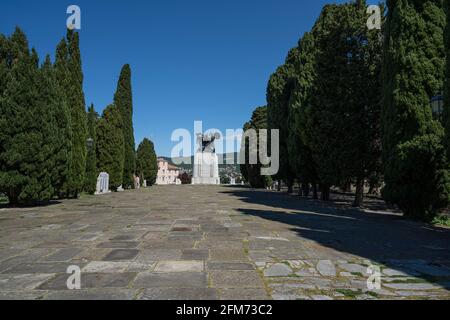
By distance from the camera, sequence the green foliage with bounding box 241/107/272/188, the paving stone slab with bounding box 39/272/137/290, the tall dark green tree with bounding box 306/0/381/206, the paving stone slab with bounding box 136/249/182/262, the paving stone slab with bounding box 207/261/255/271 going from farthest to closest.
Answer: the green foliage with bounding box 241/107/272/188 → the tall dark green tree with bounding box 306/0/381/206 → the paving stone slab with bounding box 136/249/182/262 → the paving stone slab with bounding box 207/261/255/271 → the paving stone slab with bounding box 39/272/137/290

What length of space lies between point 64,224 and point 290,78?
19.7 meters

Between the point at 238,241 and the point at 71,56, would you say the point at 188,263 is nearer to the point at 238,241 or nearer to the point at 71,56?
the point at 238,241

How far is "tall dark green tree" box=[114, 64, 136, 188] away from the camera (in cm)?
2945

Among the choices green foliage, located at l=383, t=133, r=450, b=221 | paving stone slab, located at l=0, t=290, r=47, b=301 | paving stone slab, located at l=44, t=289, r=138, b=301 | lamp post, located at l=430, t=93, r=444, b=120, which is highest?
lamp post, located at l=430, t=93, r=444, b=120

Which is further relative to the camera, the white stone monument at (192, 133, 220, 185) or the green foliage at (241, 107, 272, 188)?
the white stone monument at (192, 133, 220, 185)

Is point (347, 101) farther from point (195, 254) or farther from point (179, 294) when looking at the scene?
point (179, 294)

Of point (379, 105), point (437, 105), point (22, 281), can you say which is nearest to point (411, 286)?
point (22, 281)

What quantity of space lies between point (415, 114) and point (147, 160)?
39.8 m

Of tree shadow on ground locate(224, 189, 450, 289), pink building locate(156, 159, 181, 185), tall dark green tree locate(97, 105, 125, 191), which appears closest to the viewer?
tree shadow on ground locate(224, 189, 450, 289)

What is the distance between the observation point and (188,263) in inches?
163

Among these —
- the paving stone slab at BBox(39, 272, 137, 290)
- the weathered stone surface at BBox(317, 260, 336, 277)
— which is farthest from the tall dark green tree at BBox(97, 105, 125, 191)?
the weathered stone surface at BBox(317, 260, 336, 277)

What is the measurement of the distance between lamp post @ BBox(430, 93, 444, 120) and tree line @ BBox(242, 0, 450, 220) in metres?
0.06

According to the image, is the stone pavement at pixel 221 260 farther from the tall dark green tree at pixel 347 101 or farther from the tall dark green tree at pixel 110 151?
the tall dark green tree at pixel 110 151

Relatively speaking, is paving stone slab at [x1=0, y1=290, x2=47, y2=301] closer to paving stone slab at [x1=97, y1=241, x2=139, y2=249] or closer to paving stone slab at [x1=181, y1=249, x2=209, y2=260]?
paving stone slab at [x1=181, y1=249, x2=209, y2=260]
